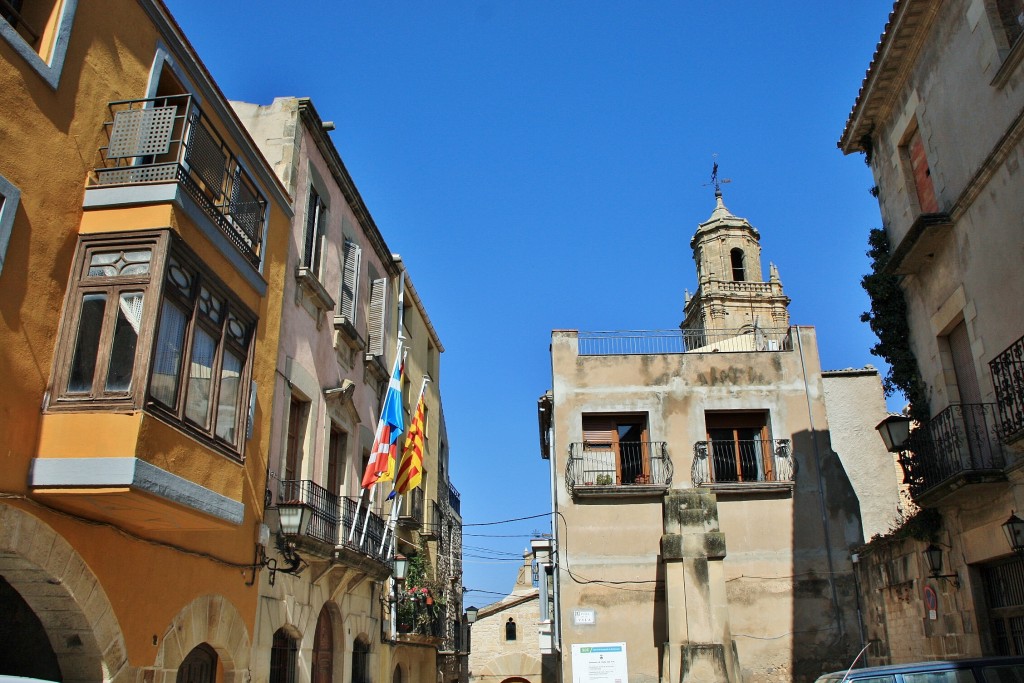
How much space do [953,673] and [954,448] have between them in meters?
3.85

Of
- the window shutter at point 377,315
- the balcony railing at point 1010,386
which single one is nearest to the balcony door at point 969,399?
the balcony railing at point 1010,386

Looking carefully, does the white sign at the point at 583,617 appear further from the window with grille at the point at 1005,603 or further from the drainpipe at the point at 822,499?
the window with grille at the point at 1005,603

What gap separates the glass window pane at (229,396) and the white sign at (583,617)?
36.9 feet

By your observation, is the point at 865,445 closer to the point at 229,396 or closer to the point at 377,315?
the point at 377,315

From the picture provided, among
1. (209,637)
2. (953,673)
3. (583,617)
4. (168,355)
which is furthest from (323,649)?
(953,673)

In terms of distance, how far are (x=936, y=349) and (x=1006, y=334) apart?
2134 millimetres

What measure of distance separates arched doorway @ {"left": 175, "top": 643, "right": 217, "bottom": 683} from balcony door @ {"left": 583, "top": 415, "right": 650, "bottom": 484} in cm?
1103

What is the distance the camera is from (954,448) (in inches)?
453

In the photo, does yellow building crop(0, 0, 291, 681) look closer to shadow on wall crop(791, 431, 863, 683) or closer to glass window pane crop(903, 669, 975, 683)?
glass window pane crop(903, 669, 975, 683)

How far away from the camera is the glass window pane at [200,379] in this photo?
8781 mm

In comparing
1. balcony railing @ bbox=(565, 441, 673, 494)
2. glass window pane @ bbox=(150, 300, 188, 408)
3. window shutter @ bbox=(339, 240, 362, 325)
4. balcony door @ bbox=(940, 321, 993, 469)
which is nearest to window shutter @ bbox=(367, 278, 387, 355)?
window shutter @ bbox=(339, 240, 362, 325)

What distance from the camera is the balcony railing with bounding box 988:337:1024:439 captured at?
32.4 feet

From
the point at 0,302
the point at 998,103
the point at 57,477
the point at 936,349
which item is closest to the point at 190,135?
the point at 0,302

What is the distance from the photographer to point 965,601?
38.2 ft
